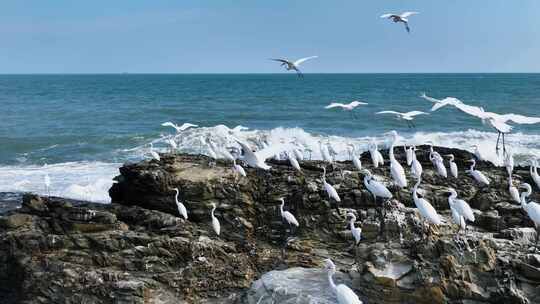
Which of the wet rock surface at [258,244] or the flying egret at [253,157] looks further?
the flying egret at [253,157]

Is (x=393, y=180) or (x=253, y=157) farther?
(x=393, y=180)

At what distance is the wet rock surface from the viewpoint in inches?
344

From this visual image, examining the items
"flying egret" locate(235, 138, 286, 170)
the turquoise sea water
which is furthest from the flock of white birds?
the turquoise sea water

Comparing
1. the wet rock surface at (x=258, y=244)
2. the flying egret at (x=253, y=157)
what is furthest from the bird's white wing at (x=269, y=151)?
the wet rock surface at (x=258, y=244)

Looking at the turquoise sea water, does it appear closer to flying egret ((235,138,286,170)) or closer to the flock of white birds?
the flock of white birds

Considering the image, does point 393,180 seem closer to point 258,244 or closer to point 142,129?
point 258,244

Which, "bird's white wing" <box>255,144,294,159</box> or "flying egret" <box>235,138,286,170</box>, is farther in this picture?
"bird's white wing" <box>255,144,294,159</box>

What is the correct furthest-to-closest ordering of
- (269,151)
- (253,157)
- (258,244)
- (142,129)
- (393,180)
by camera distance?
(142,129)
(269,151)
(393,180)
(253,157)
(258,244)

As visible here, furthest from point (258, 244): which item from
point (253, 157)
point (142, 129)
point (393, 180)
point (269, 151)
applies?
point (142, 129)

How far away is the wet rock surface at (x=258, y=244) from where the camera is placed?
8734 mm

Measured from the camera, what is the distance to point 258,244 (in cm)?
1175

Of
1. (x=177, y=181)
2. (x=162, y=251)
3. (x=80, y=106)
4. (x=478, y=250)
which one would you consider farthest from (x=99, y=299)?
Answer: (x=80, y=106)

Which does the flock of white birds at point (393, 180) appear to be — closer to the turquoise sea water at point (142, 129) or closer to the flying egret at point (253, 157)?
the flying egret at point (253, 157)

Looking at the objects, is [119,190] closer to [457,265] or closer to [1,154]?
[457,265]
